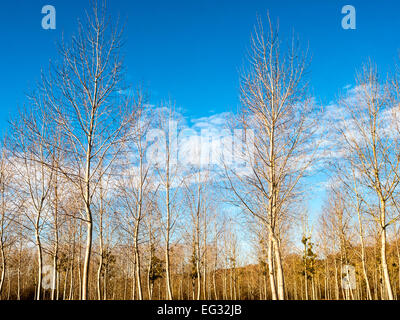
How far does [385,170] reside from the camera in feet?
29.8

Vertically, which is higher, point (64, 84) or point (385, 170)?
point (64, 84)

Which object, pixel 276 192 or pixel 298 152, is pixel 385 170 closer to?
pixel 298 152

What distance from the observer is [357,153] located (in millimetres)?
9531
